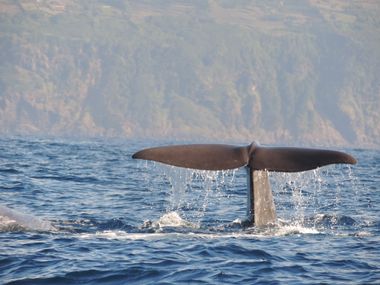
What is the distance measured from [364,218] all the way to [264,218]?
4.51m

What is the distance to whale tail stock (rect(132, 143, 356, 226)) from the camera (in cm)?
1145

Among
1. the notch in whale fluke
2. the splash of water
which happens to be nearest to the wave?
the splash of water

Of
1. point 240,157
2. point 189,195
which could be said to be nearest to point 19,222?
point 240,157

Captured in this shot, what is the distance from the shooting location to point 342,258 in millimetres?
11633

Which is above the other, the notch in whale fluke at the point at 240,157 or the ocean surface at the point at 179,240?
the notch in whale fluke at the point at 240,157

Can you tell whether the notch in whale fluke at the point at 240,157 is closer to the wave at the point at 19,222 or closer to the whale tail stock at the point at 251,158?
the whale tail stock at the point at 251,158

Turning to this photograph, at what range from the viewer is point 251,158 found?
1209 centimetres

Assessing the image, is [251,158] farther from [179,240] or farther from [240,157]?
[179,240]

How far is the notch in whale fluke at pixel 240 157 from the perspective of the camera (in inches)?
451

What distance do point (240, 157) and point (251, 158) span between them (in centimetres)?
24

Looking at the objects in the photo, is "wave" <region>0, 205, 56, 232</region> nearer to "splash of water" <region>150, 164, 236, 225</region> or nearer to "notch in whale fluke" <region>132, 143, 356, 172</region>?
"splash of water" <region>150, 164, 236, 225</region>

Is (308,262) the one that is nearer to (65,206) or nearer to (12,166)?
(65,206)

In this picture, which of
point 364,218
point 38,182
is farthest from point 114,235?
point 38,182

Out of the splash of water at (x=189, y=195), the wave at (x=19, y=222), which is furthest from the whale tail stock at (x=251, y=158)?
the wave at (x=19, y=222)
